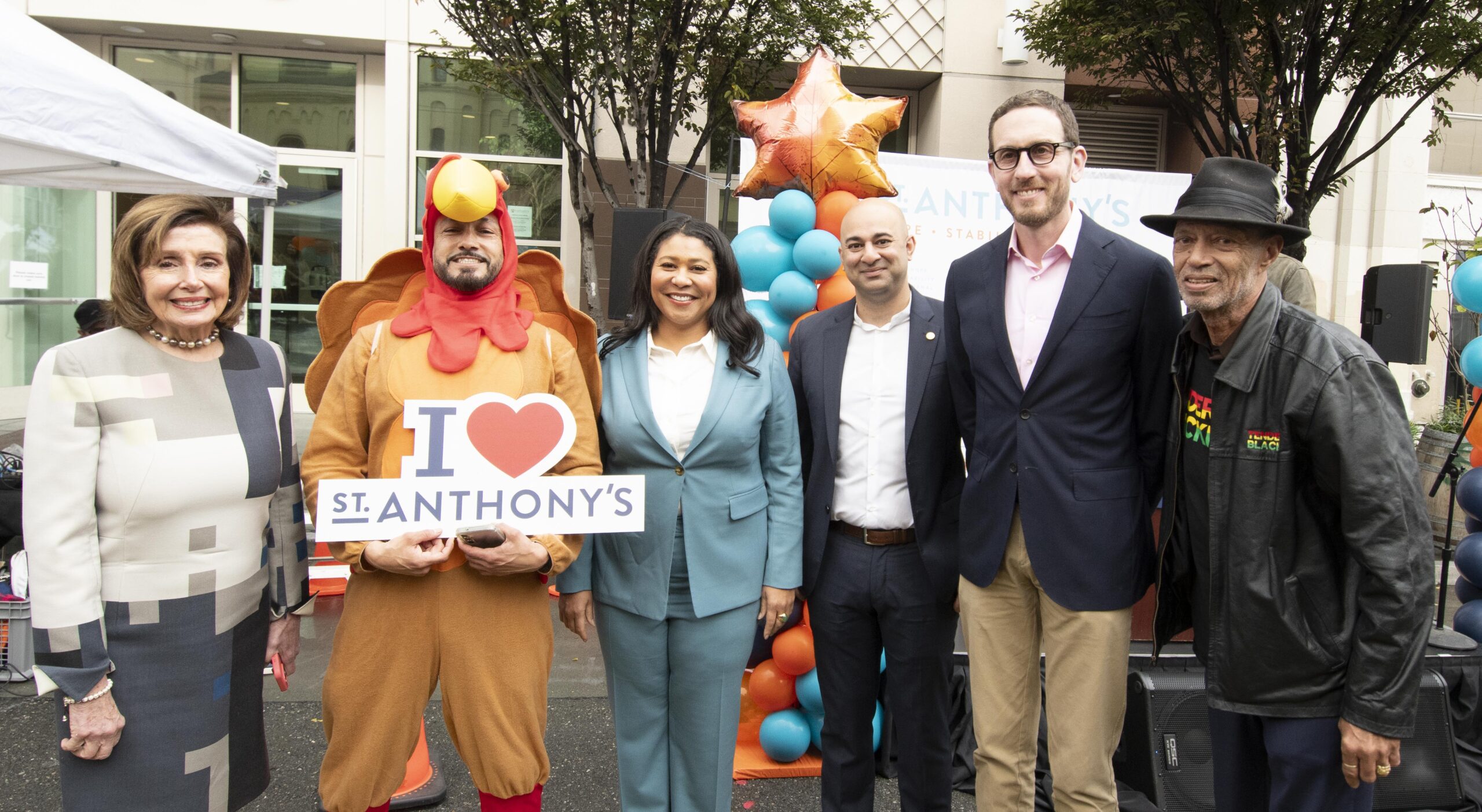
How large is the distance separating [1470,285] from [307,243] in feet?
35.2

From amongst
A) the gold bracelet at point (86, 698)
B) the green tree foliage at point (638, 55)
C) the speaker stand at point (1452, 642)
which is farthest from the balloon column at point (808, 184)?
the green tree foliage at point (638, 55)

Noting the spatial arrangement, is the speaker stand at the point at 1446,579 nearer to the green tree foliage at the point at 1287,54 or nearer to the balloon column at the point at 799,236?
the balloon column at the point at 799,236

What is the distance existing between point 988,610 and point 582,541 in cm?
112

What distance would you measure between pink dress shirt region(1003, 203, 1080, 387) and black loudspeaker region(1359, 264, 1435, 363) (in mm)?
4370

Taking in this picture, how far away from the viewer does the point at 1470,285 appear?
423 centimetres

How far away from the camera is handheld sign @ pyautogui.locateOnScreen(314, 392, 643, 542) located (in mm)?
2172

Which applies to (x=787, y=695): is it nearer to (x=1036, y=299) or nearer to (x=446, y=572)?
(x=446, y=572)

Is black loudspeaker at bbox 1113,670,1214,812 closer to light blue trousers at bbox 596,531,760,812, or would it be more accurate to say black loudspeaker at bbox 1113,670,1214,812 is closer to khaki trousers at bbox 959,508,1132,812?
khaki trousers at bbox 959,508,1132,812

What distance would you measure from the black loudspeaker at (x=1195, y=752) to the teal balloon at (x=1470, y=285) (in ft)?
6.33

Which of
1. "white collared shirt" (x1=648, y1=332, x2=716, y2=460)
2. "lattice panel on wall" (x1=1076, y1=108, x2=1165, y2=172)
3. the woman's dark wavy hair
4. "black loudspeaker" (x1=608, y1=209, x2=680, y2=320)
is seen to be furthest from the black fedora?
"lattice panel on wall" (x1=1076, y1=108, x2=1165, y2=172)

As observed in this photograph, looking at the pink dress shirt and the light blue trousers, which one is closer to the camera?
the pink dress shirt

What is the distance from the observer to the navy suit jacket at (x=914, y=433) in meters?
2.65

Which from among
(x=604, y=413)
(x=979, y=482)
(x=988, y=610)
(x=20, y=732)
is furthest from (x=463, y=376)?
(x=20, y=732)

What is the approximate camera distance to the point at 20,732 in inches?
147
